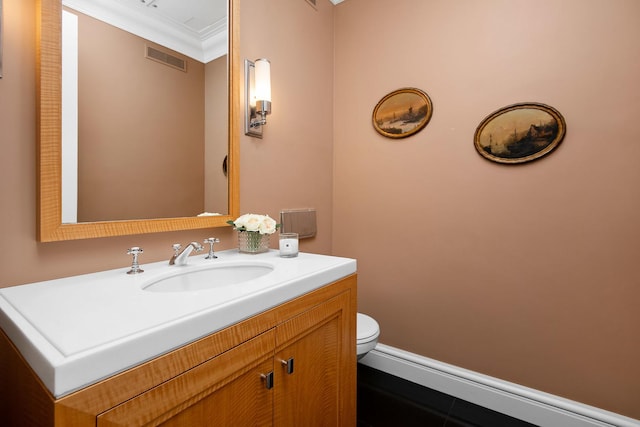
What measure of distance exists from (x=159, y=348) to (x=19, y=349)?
0.28 metres

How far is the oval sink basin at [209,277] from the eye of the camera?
105 centimetres

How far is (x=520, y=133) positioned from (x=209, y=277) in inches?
62.4

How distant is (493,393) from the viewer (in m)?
1.60

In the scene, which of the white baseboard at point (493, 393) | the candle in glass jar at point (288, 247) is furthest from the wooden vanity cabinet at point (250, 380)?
the white baseboard at point (493, 393)

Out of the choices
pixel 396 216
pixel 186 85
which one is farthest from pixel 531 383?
pixel 186 85

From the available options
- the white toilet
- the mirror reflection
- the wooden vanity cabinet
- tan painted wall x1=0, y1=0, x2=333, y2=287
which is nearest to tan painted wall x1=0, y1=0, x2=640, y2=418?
tan painted wall x1=0, y1=0, x2=333, y2=287

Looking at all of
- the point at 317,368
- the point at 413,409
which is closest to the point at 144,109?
the point at 317,368

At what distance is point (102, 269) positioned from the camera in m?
1.03

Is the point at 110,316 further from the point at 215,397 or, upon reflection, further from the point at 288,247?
the point at 288,247

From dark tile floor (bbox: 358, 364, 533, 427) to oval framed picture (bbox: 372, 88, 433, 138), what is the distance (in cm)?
150

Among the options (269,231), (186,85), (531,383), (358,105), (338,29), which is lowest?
(531,383)

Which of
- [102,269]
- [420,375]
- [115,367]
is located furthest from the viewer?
[420,375]

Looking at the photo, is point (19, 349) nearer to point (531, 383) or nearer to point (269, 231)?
point (269, 231)

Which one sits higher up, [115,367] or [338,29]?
[338,29]
